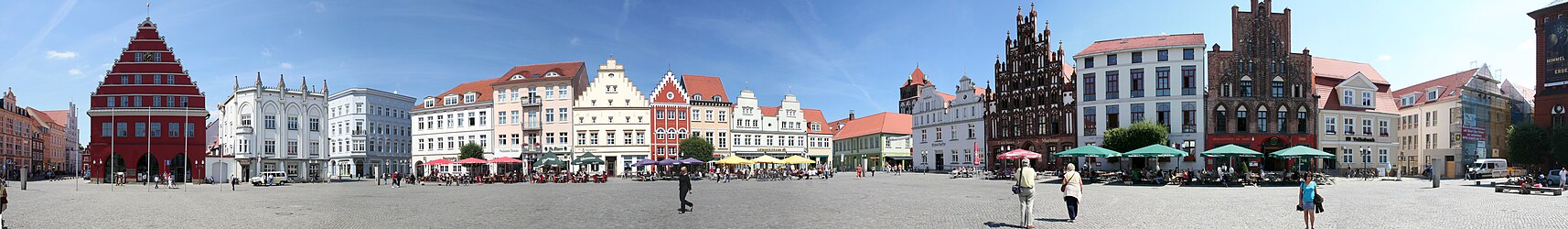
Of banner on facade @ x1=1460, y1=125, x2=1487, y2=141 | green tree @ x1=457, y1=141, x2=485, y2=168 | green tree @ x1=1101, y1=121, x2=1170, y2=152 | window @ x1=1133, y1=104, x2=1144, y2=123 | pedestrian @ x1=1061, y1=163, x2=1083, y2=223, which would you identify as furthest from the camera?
green tree @ x1=457, y1=141, x2=485, y2=168

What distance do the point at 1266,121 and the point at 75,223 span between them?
2234 inches

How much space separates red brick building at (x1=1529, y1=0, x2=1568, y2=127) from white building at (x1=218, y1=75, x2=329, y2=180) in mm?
76199

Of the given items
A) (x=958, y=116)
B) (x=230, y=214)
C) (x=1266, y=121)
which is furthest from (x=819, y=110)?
(x=230, y=214)

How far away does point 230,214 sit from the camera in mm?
20891

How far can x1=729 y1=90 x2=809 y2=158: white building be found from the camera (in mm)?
76750

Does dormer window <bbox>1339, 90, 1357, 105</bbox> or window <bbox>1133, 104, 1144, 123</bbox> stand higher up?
dormer window <bbox>1339, 90, 1357, 105</bbox>

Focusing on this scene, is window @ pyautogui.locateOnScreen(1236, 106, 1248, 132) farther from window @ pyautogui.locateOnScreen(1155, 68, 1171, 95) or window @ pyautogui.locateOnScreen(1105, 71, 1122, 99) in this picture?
window @ pyautogui.locateOnScreen(1105, 71, 1122, 99)

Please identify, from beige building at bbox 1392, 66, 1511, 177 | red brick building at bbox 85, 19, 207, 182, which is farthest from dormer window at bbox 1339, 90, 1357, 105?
red brick building at bbox 85, 19, 207, 182

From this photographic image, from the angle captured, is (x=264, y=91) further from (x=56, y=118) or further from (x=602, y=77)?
(x=56, y=118)

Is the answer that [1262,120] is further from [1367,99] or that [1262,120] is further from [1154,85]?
[1367,99]

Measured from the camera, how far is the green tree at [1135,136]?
55.4 meters

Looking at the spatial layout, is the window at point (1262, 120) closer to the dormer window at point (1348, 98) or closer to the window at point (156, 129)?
the dormer window at point (1348, 98)

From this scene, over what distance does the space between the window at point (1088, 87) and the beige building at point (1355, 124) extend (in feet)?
40.8

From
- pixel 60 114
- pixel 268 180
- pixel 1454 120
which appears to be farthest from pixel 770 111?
pixel 60 114
